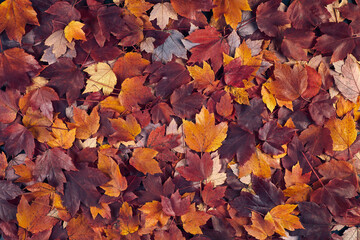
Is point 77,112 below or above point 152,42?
below

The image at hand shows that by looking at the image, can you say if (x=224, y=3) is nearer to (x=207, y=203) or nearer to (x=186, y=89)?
(x=186, y=89)

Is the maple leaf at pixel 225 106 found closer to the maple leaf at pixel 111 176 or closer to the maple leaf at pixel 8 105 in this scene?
the maple leaf at pixel 111 176

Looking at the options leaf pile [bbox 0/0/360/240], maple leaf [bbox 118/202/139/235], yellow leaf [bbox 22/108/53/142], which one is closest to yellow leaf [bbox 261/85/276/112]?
leaf pile [bbox 0/0/360/240]

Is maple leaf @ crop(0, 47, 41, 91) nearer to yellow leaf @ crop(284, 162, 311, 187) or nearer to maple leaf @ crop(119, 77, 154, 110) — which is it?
maple leaf @ crop(119, 77, 154, 110)

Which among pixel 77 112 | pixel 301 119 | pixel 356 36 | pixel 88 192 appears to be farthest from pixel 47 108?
pixel 356 36

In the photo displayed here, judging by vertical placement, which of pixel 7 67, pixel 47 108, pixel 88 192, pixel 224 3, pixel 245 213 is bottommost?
pixel 245 213

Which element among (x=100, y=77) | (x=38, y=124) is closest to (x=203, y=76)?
(x=100, y=77)

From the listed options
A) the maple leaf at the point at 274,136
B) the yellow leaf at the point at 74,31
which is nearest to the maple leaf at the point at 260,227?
the maple leaf at the point at 274,136
